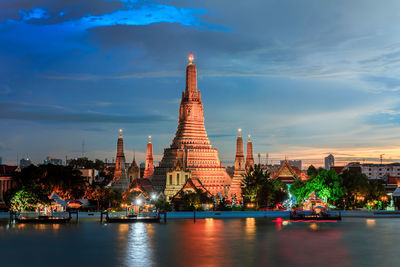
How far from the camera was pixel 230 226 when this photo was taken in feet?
191

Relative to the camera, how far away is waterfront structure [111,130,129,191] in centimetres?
10212

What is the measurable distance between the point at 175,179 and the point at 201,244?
47779mm

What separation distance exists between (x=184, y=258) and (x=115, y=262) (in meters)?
4.49

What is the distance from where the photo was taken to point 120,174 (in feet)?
341

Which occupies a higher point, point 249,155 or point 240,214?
point 249,155

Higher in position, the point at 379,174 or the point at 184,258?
the point at 379,174

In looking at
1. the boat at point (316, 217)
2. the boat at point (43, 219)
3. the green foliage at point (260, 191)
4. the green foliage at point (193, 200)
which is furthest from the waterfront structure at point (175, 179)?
the boat at point (43, 219)

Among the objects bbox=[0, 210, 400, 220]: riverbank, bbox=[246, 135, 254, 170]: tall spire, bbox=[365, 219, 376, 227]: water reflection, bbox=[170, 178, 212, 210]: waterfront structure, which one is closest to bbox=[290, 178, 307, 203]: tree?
bbox=[0, 210, 400, 220]: riverbank

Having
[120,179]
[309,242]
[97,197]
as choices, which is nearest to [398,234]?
[309,242]

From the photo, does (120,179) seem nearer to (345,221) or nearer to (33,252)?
(345,221)

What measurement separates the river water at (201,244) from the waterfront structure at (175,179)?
28.3m

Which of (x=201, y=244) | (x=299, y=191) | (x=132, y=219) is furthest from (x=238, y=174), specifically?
(x=201, y=244)

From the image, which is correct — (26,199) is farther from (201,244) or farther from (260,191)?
(201,244)

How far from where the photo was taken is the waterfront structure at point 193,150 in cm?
9550
